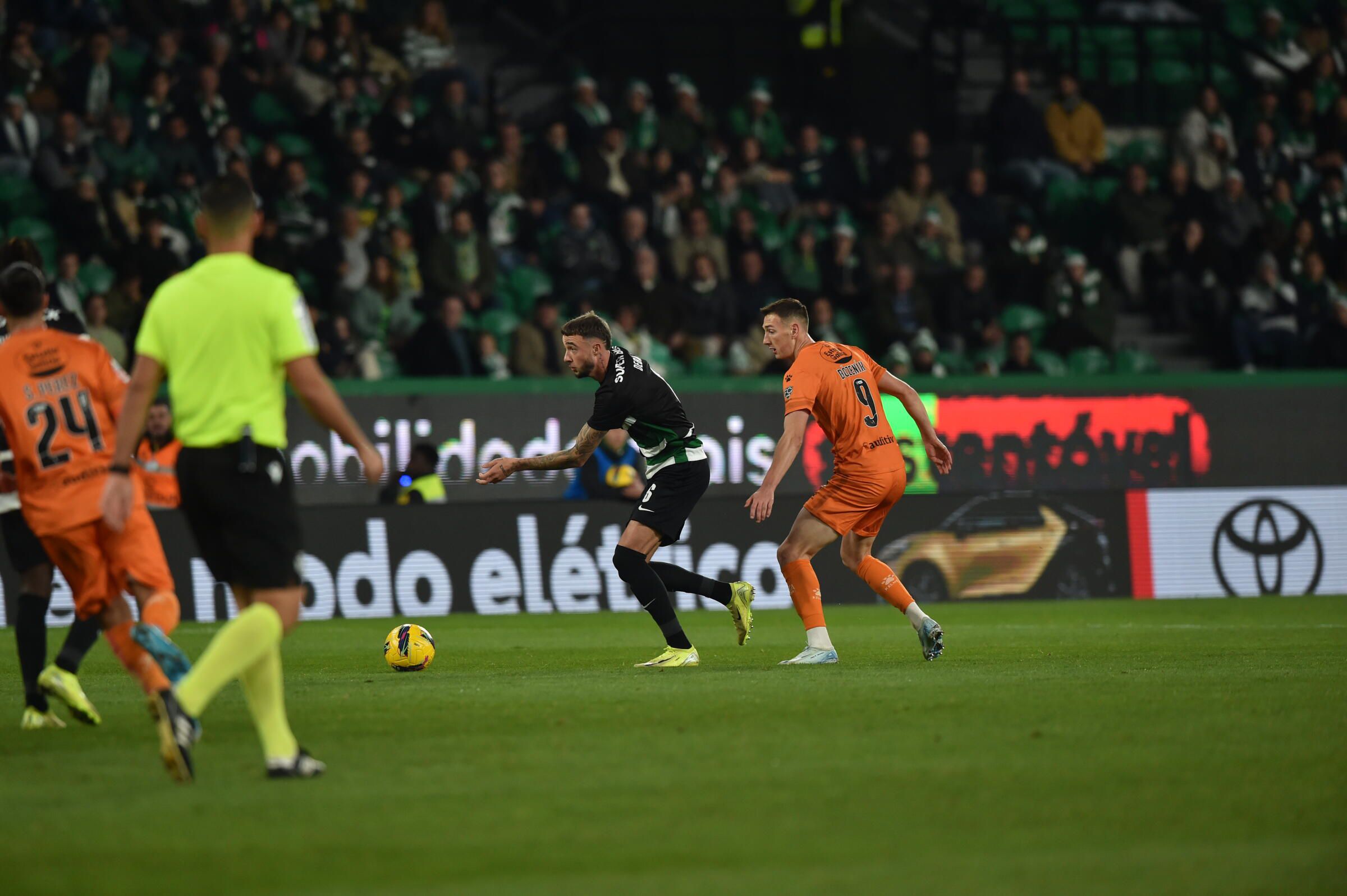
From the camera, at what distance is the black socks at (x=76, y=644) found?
8.19m

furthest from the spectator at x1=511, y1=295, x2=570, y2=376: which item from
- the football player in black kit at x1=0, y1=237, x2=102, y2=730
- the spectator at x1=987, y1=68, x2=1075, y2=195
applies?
the football player in black kit at x1=0, y1=237, x2=102, y2=730

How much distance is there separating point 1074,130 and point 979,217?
244cm

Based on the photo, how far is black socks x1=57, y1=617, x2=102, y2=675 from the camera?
8.19 meters

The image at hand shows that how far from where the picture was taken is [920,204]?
22859 millimetres

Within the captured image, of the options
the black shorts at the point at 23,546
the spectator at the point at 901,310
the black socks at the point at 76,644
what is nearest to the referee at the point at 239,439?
the black socks at the point at 76,644

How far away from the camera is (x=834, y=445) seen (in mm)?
11148

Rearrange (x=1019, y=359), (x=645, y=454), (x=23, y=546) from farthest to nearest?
(x=1019, y=359)
(x=645, y=454)
(x=23, y=546)

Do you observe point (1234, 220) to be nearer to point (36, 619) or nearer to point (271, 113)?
point (271, 113)

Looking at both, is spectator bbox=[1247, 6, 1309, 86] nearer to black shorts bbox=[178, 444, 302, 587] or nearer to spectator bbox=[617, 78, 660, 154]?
spectator bbox=[617, 78, 660, 154]

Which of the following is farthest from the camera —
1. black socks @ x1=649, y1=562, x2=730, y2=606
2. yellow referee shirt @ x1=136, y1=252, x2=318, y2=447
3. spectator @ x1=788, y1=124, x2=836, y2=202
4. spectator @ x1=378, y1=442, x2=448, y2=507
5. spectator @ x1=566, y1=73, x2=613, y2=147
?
spectator @ x1=788, y1=124, x2=836, y2=202

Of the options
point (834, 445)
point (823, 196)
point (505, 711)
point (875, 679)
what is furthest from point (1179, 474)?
point (505, 711)

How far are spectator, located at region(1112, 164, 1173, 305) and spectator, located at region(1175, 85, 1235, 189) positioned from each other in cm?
111

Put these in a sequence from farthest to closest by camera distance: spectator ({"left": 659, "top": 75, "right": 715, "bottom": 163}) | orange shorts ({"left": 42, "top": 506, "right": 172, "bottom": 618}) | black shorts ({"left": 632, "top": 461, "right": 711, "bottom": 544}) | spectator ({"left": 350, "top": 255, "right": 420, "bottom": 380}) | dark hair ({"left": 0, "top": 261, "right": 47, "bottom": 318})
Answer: spectator ({"left": 659, "top": 75, "right": 715, "bottom": 163})
spectator ({"left": 350, "top": 255, "right": 420, "bottom": 380})
black shorts ({"left": 632, "top": 461, "right": 711, "bottom": 544})
dark hair ({"left": 0, "top": 261, "right": 47, "bottom": 318})
orange shorts ({"left": 42, "top": 506, "right": 172, "bottom": 618})

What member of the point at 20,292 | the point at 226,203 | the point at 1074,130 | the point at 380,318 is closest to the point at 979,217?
the point at 1074,130
